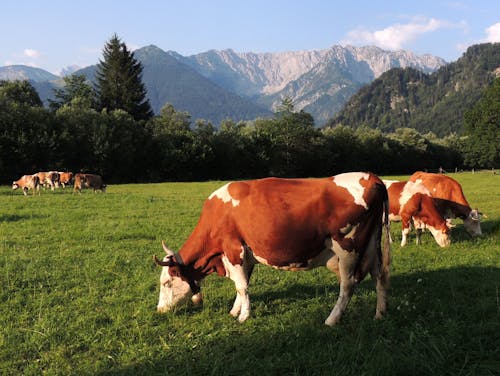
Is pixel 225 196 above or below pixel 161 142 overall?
below

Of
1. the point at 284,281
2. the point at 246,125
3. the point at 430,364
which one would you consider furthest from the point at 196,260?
the point at 246,125

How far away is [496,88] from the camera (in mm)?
67000

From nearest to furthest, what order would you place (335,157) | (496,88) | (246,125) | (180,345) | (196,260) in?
(180,345) → (196,260) → (496,88) → (335,157) → (246,125)

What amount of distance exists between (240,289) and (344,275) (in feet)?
5.46

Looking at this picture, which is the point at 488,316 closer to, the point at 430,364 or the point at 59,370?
the point at 430,364

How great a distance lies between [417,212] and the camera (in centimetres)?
1251

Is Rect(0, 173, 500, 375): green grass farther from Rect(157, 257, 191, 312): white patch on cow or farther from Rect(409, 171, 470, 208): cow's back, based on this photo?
Rect(409, 171, 470, 208): cow's back

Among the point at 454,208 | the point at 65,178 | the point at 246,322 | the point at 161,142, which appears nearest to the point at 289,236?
the point at 246,322

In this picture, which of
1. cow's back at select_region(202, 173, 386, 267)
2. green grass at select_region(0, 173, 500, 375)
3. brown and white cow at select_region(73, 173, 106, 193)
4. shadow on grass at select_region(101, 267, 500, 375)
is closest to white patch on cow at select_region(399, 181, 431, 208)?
green grass at select_region(0, 173, 500, 375)

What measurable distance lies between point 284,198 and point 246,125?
83.2 m

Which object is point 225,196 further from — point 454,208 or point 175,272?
point 454,208

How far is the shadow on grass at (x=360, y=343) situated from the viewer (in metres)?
4.81

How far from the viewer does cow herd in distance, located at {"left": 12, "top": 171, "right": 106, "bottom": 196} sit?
29812mm

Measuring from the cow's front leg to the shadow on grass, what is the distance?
0.19 metres
